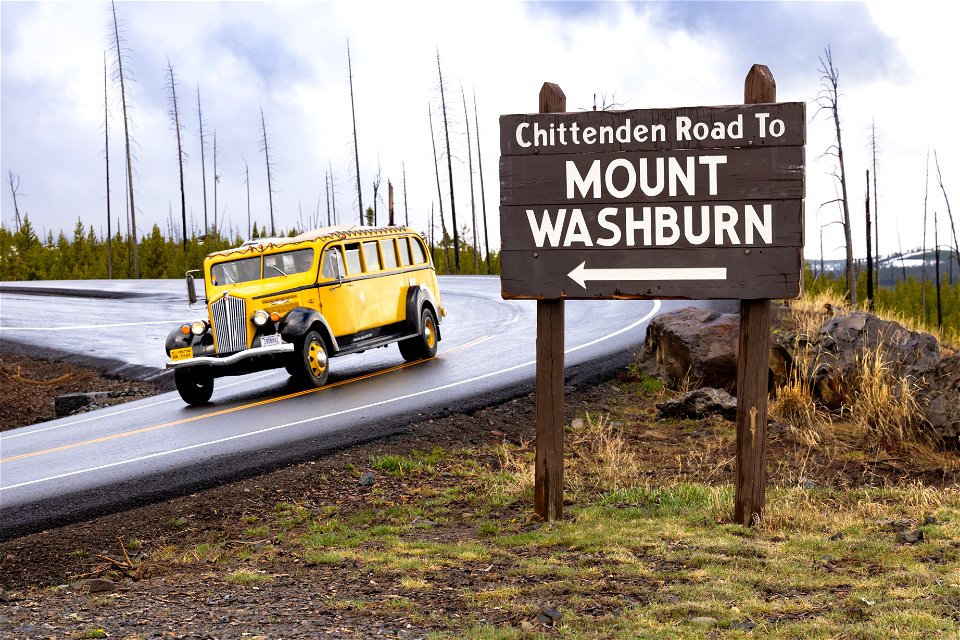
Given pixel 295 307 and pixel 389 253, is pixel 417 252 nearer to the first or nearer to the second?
pixel 389 253

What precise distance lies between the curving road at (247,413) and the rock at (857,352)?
3660 mm

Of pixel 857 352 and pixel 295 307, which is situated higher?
pixel 295 307

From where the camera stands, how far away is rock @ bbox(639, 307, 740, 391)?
46.0ft

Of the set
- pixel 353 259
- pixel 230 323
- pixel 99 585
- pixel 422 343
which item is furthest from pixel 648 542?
pixel 422 343

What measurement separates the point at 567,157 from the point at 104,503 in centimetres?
543

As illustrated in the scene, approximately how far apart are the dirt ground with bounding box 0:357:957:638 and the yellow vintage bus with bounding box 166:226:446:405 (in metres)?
3.65

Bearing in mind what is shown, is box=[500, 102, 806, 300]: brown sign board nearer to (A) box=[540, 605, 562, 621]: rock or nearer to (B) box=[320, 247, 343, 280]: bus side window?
(A) box=[540, 605, 562, 621]: rock

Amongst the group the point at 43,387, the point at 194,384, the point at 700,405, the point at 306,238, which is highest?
the point at 306,238

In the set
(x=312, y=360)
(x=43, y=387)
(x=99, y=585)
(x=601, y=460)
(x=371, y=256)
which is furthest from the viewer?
(x=43, y=387)

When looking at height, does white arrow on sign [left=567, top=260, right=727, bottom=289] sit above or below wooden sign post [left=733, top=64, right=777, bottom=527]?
above

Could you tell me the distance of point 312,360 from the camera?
49.4ft

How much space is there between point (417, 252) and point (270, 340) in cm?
410

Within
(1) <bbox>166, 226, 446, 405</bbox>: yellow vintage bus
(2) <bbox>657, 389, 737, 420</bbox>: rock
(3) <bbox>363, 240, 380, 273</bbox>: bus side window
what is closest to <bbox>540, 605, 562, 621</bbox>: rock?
(2) <bbox>657, 389, 737, 420</bbox>: rock

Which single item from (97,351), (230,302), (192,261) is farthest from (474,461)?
(192,261)
